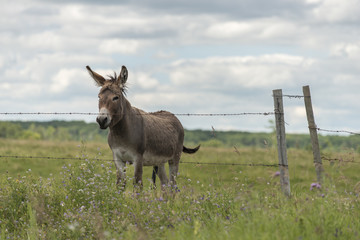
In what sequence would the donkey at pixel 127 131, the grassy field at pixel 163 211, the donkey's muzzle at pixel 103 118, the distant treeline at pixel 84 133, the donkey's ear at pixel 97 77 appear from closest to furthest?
the grassy field at pixel 163 211 < the donkey's muzzle at pixel 103 118 < the donkey at pixel 127 131 < the donkey's ear at pixel 97 77 < the distant treeline at pixel 84 133

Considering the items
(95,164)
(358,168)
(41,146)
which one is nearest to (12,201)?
(95,164)

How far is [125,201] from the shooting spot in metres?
8.47

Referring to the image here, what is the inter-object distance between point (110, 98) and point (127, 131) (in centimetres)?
90

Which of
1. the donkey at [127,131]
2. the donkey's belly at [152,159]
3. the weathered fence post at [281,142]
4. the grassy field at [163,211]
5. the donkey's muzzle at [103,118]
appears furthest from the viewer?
the donkey's belly at [152,159]

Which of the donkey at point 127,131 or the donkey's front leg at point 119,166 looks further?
the donkey's front leg at point 119,166

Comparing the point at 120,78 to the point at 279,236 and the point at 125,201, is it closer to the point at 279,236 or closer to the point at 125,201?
the point at 125,201

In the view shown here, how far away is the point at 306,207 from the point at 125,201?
344 cm

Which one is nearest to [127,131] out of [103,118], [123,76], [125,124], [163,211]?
[125,124]

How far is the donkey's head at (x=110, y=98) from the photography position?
29.3 ft

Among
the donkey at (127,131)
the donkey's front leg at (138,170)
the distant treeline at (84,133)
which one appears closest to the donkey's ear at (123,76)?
the donkey at (127,131)

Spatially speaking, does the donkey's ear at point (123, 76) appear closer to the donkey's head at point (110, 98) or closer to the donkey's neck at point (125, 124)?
the donkey's head at point (110, 98)

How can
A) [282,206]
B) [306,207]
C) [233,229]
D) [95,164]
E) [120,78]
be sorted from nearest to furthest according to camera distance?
[233,229], [306,207], [282,206], [95,164], [120,78]

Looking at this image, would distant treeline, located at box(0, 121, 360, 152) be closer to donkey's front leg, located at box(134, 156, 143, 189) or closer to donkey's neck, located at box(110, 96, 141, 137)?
donkey's neck, located at box(110, 96, 141, 137)

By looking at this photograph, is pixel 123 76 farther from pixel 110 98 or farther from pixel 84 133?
pixel 84 133
